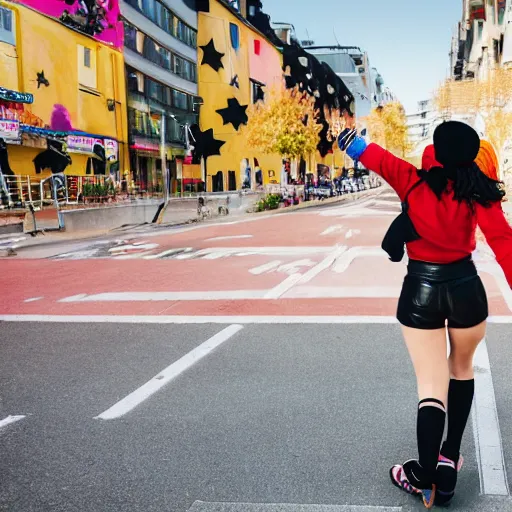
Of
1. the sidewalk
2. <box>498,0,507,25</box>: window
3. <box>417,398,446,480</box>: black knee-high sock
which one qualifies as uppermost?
<box>498,0,507,25</box>: window

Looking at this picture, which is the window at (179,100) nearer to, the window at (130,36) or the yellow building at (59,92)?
the window at (130,36)

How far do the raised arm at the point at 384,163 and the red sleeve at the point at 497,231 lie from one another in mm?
341

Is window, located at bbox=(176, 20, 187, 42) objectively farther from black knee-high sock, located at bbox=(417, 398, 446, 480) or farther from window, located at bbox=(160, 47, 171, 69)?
black knee-high sock, located at bbox=(417, 398, 446, 480)

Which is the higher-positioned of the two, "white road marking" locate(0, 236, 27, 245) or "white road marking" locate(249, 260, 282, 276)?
"white road marking" locate(0, 236, 27, 245)

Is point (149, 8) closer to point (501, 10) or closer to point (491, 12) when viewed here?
point (501, 10)

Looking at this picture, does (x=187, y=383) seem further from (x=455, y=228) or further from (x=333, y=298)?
(x=333, y=298)

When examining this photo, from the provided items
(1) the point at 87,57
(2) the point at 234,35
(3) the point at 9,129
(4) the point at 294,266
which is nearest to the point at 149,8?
(1) the point at 87,57

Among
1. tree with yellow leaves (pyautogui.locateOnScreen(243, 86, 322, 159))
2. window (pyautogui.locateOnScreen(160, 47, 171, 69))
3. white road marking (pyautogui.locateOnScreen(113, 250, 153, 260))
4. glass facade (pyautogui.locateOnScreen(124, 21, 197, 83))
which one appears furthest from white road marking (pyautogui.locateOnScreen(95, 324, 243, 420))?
tree with yellow leaves (pyautogui.locateOnScreen(243, 86, 322, 159))

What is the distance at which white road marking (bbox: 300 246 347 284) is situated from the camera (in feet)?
34.2

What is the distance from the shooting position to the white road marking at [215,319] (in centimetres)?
699

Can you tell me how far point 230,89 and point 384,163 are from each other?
124 feet

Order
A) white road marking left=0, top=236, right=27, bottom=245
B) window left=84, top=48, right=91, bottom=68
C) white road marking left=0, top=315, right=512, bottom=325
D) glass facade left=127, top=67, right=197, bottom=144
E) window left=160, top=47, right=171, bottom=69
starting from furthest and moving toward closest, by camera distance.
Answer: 1. window left=160, top=47, right=171, bottom=69
2. glass facade left=127, top=67, right=197, bottom=144
3. window left=84, top=48, right=91, bottom=68
4. white road marking left=0, top=236, right=27, bottom=245
5. white road marking left=0, top=315, right=512, bottom=325

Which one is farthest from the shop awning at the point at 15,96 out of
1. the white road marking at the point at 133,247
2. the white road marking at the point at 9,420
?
the white road marking at the point at 9,420

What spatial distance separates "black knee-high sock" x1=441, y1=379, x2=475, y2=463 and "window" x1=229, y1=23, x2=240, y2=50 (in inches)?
1591
